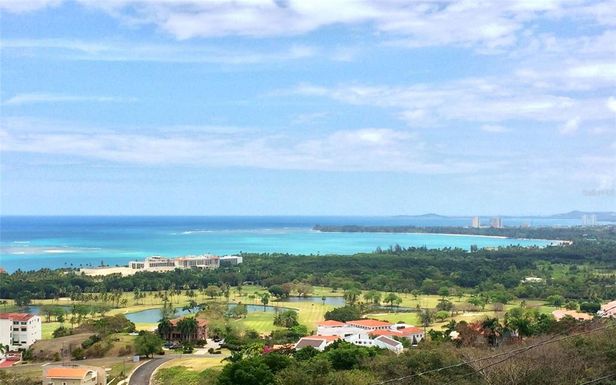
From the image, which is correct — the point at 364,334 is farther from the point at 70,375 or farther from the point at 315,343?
the point at 70,375

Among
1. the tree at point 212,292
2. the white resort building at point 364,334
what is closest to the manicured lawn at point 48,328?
the tree at point 212,292

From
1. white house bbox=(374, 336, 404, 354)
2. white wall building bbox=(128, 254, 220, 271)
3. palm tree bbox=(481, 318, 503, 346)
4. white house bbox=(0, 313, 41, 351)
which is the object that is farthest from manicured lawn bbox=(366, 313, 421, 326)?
white wall building bbox=(128, 254, 220, 271)

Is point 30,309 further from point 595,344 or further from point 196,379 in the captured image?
point 595,344

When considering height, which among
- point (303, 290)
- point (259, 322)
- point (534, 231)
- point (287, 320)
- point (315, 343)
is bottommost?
point (259, 322)

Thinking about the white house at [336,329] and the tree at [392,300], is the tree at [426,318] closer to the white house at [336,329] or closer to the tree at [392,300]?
the white house at [336,329]

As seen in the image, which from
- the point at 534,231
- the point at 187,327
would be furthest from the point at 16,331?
the point at 534,231

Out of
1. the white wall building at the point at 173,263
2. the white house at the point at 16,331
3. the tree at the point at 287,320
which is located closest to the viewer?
the white house at the point at 16,331
